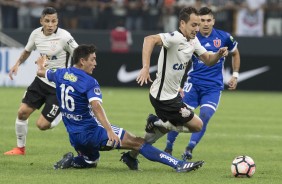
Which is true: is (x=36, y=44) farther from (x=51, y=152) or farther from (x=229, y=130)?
(x=229, y=130)

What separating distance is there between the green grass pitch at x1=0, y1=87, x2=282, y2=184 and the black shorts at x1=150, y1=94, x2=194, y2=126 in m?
0.64

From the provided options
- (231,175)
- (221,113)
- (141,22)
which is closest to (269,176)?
(231,175)

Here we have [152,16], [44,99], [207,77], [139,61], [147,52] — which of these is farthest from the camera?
[152,16]

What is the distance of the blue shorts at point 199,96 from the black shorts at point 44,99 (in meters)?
2.00

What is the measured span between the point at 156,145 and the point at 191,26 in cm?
399

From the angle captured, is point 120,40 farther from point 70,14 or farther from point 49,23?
point 49,23

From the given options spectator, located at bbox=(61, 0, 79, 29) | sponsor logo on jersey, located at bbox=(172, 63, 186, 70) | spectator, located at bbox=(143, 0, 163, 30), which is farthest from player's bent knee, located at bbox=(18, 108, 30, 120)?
spectator, located at bbox=(143, 0, 163, 30)

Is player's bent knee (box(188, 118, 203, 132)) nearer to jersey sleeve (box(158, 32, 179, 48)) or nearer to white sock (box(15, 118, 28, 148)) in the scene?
jersey sleeve (box(158, 32, 179, 48))

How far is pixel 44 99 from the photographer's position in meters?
13.2

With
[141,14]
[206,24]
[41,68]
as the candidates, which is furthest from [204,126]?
[141,14]

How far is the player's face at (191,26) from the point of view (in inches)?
431

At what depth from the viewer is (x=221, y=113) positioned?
69.8 ft

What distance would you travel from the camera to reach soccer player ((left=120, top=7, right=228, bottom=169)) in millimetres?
10992

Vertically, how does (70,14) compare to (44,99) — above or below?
below
